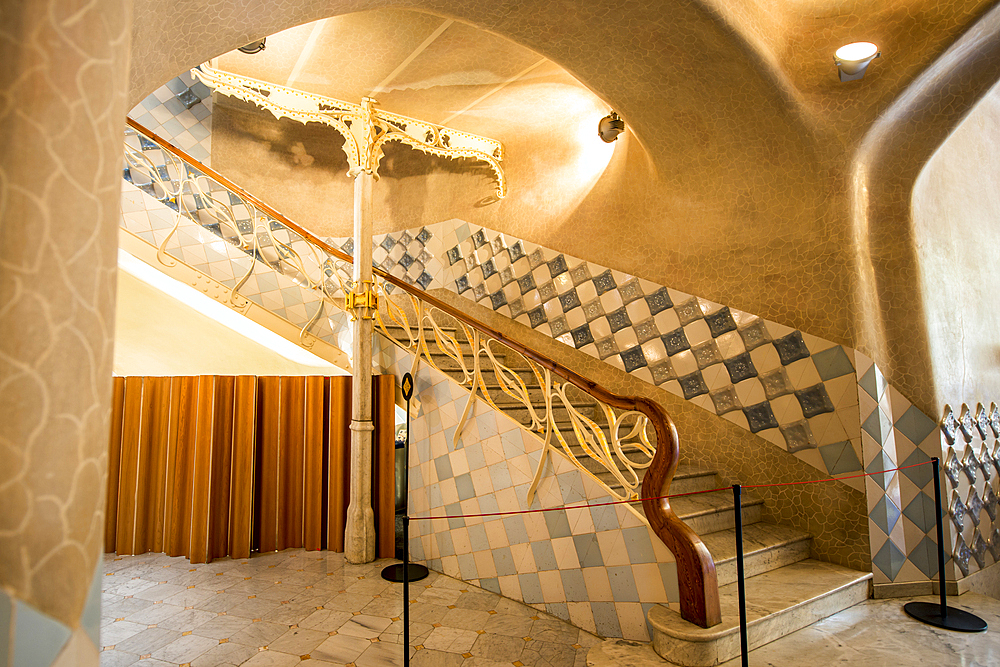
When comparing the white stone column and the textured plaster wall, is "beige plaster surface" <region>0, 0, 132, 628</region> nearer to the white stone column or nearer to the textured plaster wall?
the white stone column

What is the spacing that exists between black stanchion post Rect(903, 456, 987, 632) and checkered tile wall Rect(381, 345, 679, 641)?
1.59 m

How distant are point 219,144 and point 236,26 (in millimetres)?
4609

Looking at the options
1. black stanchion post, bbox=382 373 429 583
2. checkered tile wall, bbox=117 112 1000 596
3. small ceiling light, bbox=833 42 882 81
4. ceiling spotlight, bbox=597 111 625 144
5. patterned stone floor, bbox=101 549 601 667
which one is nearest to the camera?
patterned stone floor, bbox=101 549 601 667

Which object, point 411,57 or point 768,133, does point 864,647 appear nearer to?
point 768,133

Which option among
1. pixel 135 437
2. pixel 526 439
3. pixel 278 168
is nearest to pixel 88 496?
pixel 526 439

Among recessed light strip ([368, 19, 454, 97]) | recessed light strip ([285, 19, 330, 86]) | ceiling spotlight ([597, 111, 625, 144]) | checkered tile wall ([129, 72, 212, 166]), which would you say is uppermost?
checkered tile wall ([129, 72, 212, 166])

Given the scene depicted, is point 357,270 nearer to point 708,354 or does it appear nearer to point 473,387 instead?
point 473,387

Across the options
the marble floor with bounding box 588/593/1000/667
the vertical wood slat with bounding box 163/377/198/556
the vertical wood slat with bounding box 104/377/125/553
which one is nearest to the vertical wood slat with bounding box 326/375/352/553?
the vertical wood slat with bounding box 163/377/198/556

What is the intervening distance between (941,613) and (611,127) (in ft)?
14.2

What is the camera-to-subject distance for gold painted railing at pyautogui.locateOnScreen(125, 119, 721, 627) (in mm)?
2758

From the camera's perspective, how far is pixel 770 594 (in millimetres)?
3053

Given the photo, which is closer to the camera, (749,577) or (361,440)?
(749,577)

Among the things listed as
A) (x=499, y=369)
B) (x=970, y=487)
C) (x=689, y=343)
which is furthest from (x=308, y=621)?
(x=970, y=487)

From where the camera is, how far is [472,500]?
13.2ft
